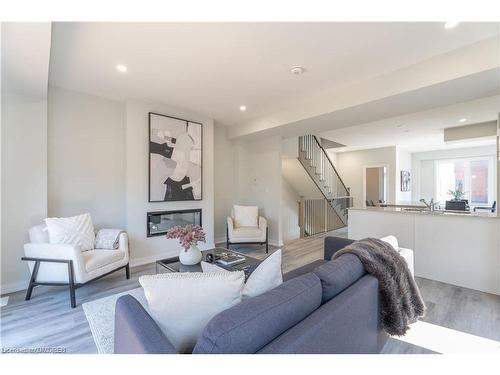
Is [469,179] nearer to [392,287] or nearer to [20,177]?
[392,287]

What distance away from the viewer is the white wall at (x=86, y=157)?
10.9 ft

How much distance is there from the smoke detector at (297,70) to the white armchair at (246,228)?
8.86 feet

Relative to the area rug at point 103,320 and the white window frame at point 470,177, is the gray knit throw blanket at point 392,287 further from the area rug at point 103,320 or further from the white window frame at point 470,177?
the white window frame at point 470,177

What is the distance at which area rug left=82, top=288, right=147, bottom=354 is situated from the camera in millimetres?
1863

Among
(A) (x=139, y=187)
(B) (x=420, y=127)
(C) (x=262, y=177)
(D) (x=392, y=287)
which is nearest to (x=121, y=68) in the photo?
(A) (x=139, y=187)

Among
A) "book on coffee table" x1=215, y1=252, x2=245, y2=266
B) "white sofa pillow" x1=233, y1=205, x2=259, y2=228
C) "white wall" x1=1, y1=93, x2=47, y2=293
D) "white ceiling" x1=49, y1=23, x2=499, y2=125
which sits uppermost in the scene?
"white ceiling" x1=49, y1=23, x2=499, y2=125

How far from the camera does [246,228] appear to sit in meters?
4.60

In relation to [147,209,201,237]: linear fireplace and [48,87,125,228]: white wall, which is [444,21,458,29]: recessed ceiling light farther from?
[48,87,125,228]: white wall

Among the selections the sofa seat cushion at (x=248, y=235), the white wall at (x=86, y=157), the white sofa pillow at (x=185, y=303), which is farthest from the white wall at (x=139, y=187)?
the white sofa pillow at (x=185, y=303)

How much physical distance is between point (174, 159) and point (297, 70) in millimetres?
2522

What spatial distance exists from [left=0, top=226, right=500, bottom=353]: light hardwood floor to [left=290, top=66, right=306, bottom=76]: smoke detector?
2835 millimetres

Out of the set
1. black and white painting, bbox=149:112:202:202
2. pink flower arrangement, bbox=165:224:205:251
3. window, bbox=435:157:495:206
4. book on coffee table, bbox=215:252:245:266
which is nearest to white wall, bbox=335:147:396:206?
window, bbox=435:157:495:206

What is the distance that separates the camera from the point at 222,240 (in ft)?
17.3

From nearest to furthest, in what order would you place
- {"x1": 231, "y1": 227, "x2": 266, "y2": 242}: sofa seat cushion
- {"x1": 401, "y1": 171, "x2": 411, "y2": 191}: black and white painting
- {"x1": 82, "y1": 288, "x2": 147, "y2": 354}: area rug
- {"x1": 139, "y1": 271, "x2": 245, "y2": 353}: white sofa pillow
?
{"x1": 139, "y1": 271, "x2": 245, "y2": 353}: white sofa pillow → {"x1": 82, "y1": 288, "x2": 147, "y2": 354}: area rug → {"x1": 231, "y1": 227, "x2": 266, "y2": 242}: sofa seat cushion → {"x1": 401, "y1": 171, "x2": 411, "y2": 191}: black and white painting
